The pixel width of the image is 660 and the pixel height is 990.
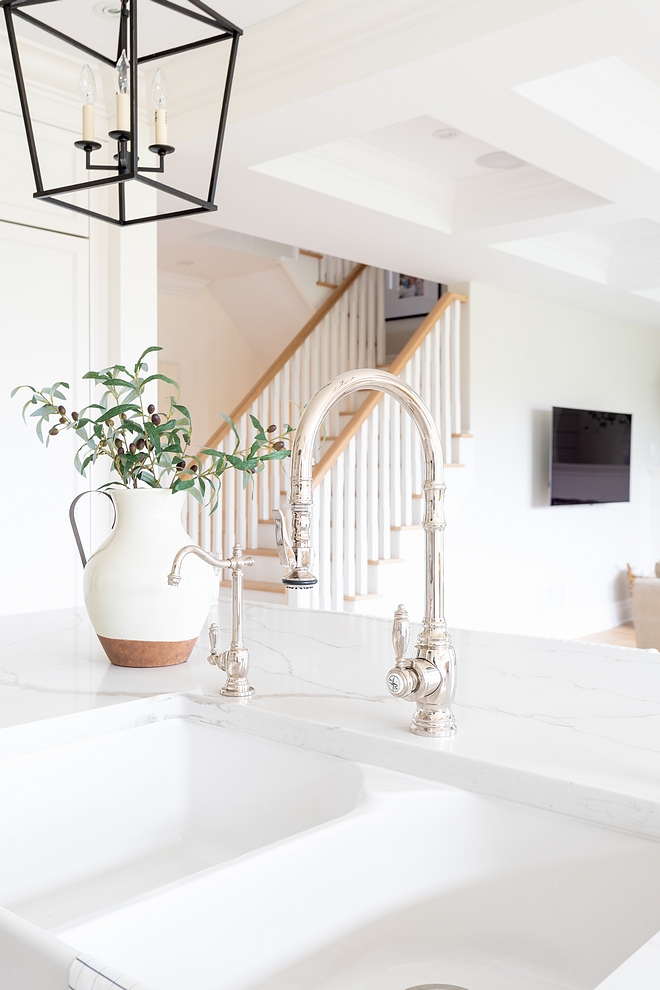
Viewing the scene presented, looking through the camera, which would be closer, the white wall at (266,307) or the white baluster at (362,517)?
the white baluster at (362,517)

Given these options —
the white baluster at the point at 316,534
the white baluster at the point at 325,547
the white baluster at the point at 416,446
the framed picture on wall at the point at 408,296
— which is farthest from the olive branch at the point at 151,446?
the framed picture on wall at the point at 408,296

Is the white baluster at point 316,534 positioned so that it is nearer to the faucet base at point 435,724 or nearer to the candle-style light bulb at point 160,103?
the candle-style light bulb at point 160,103

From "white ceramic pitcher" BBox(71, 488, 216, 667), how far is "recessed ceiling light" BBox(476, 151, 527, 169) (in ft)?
11.0

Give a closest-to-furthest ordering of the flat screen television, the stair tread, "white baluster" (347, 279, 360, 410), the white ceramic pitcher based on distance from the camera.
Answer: the white ceramic pitcher → the stair tread → the flat screen television → "white baluster" (347, 279, 360, 410)

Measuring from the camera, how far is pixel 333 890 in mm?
894

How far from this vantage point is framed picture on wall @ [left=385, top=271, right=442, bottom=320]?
7.39 metres

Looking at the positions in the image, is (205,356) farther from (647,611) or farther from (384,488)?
(647,611)

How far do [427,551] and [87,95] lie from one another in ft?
3.18

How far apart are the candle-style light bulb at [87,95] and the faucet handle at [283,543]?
83 centimetres

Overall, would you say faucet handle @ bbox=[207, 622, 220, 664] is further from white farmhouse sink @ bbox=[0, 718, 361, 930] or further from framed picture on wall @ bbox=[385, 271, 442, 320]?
framed picture on wall @ bbox=[385, 271, 442, 320]

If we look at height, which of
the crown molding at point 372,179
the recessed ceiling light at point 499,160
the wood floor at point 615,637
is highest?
the recessed ceiling light at point 499,160

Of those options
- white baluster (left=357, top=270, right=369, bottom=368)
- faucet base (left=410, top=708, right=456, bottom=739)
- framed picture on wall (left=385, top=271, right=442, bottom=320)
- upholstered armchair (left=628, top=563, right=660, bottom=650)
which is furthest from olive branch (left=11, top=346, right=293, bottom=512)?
framed picture on wall (left=385, top=271, right=442, bottom=320)

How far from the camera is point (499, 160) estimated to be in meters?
4.25

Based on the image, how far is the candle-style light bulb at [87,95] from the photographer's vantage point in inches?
55.8
